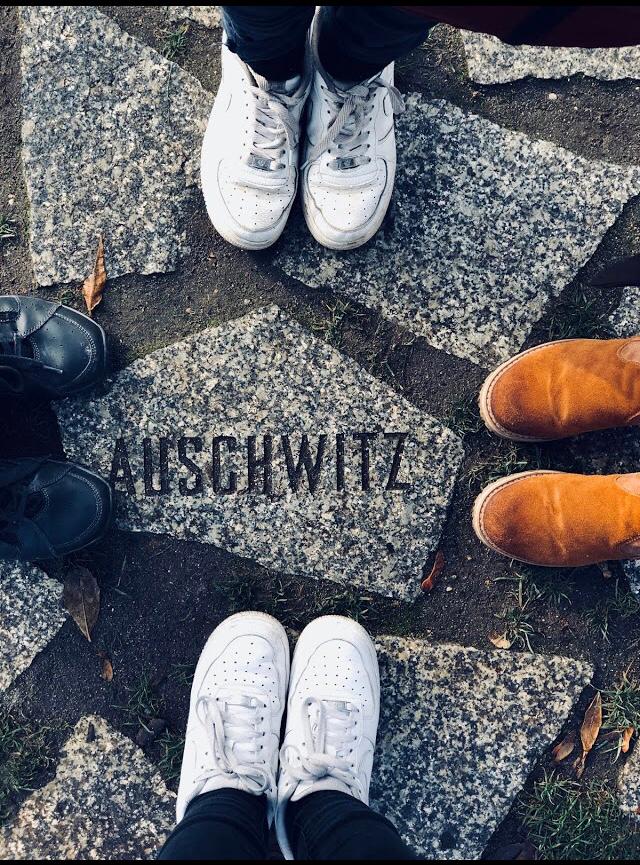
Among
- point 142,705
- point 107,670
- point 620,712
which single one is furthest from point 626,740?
point 107,670

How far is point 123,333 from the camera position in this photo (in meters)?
2.02

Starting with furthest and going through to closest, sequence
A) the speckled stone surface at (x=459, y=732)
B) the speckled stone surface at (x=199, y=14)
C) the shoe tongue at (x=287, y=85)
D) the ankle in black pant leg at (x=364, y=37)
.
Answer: the speckled stone surface at (x=199, y=14) < the speckled stone surface at (x=459, y=732) < the shoe tongue at (x=287, y=85) < the ankle in black pant leg at (x=364, y=37)

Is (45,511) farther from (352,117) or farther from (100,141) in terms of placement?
(352,117)

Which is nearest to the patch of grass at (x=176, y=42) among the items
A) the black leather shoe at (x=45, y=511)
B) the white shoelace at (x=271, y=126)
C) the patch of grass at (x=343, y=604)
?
the white shoelace at (x=271, y=126)

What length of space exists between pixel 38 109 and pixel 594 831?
2974mm

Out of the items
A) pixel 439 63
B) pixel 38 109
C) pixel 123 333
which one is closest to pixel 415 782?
pixel 123 333

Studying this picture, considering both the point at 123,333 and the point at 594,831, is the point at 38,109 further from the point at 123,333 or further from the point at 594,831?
the point at 594,831

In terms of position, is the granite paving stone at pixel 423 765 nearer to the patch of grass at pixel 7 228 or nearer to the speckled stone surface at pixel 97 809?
the speckled stone surface at pixel 97 809

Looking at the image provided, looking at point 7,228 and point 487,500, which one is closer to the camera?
point 487,500

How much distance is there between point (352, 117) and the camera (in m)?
1.83

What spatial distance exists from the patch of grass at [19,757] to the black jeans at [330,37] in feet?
6.78

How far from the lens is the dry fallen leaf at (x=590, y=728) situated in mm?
1961

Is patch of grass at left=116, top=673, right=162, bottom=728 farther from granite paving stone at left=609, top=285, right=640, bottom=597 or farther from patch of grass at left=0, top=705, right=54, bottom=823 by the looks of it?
granite paving stone at left=609, top=285, right=640, bottom=597

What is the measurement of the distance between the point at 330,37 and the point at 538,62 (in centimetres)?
90
